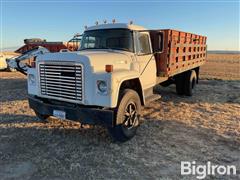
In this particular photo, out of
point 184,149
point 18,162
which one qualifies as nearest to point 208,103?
point 184,149

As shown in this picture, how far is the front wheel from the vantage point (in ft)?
15.4

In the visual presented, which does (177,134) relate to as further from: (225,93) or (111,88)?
(225,93)

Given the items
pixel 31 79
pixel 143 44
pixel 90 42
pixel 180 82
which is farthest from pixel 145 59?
pixel 180 82

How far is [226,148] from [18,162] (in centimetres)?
397

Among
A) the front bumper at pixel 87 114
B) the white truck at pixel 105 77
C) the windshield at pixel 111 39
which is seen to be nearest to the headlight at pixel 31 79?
the white truck at pixel 105 77

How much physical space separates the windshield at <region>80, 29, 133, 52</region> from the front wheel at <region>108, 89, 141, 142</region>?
1307 mm

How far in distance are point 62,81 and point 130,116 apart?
5.19ft

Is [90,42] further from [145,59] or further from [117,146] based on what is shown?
[117,146]

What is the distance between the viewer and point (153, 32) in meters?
6.62

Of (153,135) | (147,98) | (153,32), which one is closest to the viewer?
(153,135)

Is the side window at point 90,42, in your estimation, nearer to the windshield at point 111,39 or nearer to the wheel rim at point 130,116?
the windshield at point 111,39

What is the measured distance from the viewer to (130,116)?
513 centimetres

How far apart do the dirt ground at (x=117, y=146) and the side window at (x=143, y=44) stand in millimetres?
1867

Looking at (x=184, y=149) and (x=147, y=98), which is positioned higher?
(x=147, y=98)
